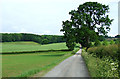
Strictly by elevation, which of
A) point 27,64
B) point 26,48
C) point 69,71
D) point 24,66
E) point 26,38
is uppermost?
point 26,38

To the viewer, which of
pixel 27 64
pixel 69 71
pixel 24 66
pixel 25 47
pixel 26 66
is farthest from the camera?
pixel 25 47

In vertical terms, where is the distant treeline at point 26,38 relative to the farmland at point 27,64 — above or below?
above

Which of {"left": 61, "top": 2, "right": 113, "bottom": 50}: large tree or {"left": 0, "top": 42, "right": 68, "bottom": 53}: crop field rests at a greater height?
{"left": 61, "top": 2, "right": 113, "bottom": 50}: large tree

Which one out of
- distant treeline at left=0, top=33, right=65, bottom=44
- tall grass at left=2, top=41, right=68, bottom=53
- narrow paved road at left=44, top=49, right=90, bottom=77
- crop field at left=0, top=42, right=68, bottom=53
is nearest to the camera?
narrow paved road at left=44, top=49, right=90, bottom=77

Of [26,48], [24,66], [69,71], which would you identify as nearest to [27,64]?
[24,66]

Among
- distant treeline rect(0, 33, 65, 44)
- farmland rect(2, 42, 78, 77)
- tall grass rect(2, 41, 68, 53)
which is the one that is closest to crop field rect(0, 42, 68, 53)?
tall grass rect(2, 41, 68, 53)

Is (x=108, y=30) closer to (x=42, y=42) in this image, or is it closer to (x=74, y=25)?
(x=74, y=25)

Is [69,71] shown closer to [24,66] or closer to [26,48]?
[24,66]

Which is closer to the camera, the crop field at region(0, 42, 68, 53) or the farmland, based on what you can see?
the farmland

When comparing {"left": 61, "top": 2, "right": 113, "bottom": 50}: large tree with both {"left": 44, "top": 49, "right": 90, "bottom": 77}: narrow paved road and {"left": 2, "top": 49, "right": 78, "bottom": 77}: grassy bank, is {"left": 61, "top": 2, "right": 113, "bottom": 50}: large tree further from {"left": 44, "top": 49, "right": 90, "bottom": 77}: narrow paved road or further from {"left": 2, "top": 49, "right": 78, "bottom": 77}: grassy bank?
{"left": 44, "top": 49, "right": 90, "bottom": 77}: narrow paved road

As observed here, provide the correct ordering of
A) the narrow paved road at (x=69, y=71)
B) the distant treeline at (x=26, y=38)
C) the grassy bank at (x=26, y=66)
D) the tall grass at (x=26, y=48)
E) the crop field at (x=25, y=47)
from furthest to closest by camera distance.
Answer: the distant treeline at (x=26, y=38)
the crop field at (x=25, y=47)
the tall grass at (x=26, y=48)
the grassy bank at (x=26, y=66)
the narrow paved road at (x=69, y=71)

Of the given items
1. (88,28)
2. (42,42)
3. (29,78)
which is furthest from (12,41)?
(29,78)

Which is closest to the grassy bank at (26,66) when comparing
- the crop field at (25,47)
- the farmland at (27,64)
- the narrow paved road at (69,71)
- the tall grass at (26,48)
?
the farmland at (27,64)

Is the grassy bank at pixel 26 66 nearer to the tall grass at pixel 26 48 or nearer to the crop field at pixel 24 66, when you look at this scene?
the crop field at pixel 24 66
